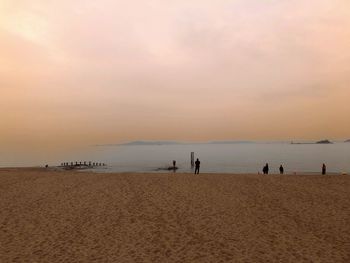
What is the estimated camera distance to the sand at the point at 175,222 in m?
12.3

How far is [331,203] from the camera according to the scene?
20.8 metres

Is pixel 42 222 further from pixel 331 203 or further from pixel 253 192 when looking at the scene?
pixel 331 203

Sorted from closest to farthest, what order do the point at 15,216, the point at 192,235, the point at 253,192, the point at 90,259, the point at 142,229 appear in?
the point at 90,259, the point at 192,235, the point at 142,229, the point at 15,216, the point at 253,192

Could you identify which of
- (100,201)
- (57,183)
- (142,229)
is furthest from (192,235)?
(57,183)

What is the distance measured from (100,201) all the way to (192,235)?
8.57 metres

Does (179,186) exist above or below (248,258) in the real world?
above

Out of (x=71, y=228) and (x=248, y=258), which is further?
(x=71, y=228)

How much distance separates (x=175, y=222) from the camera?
16469 millimetres

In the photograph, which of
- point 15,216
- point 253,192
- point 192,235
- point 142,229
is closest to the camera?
point 192,235

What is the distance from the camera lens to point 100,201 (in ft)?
69.8

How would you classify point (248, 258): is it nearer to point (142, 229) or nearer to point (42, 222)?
point (142, 229)

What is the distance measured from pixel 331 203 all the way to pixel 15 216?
17.4 m

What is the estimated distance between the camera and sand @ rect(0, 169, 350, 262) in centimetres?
1234

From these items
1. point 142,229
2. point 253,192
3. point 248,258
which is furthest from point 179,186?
point 248,258
